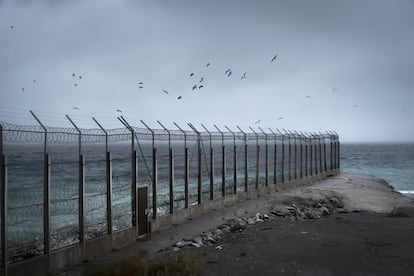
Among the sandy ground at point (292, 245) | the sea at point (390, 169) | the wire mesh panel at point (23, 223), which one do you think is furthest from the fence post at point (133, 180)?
the sea at point (390, 169)

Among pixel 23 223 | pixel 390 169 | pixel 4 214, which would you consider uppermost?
pixel 4 214

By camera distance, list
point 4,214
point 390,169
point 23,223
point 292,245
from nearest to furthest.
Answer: point 4,214, point 292,245, point 23,223, point 390,169

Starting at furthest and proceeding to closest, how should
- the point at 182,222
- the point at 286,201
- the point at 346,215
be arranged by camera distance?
the point at 286,201 → the point at 346,215 → the point at 182,222

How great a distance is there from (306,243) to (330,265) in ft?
6.82

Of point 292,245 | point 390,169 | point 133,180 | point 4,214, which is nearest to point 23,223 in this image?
point 133,180

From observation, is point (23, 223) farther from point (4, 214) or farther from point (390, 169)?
point (390, 169)

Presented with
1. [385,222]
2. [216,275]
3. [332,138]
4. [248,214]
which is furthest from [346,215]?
[332,138]

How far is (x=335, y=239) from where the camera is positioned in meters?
12.2

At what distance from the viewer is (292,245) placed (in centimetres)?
1136

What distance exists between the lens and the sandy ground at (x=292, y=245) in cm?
932

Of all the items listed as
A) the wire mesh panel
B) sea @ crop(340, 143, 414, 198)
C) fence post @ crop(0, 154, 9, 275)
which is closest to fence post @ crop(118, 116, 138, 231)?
the wire mesh panel

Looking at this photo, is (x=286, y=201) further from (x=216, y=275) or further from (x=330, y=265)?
(x=216, y=275)

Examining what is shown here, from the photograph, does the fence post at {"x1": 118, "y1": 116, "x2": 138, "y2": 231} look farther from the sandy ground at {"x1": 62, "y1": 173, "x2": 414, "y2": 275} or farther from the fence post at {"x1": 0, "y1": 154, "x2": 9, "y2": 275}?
the fence post at {"x1": 0, "y1": 154, "x2": 9, "y2": 275}

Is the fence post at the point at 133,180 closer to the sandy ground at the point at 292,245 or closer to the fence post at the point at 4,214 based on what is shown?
the sandy ground at the point at 292,245
